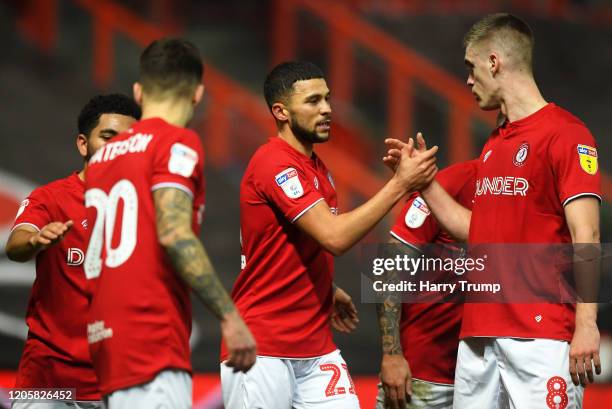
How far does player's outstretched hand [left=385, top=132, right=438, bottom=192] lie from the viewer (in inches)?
171

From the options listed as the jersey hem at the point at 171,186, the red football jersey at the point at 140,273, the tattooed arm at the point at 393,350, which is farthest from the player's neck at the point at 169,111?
the tattooed arm at the point at 393,350

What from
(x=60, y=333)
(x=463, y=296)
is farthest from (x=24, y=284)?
(x=463, y=296)

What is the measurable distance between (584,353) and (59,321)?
86.4 inches

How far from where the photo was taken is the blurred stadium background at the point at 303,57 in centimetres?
936

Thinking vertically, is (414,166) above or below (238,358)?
above

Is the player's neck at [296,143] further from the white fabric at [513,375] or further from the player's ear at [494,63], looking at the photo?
the white fabric at [513,375]

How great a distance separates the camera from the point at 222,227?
29.8 feet

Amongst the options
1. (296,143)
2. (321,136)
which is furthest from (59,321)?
(321,136)

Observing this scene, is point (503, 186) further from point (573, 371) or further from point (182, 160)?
point (182, 160)

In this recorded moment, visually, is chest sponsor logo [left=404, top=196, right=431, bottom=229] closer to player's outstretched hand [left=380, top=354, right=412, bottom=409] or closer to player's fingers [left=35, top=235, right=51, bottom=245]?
player's outstretched hand [left=380, top=354, right=412, bottom=409]

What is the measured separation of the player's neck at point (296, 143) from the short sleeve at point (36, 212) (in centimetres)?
109

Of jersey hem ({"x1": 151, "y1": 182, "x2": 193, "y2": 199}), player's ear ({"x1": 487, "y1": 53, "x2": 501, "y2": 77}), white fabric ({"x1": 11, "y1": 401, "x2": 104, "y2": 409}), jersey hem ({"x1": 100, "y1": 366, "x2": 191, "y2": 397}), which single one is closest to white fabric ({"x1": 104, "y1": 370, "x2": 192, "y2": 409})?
jersey hem ({"x1": 100, "y1": 366, "x2": 191, "y2": 397})

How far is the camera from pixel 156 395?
→ 3.43 metres

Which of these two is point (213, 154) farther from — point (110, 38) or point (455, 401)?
point (455, 401)
